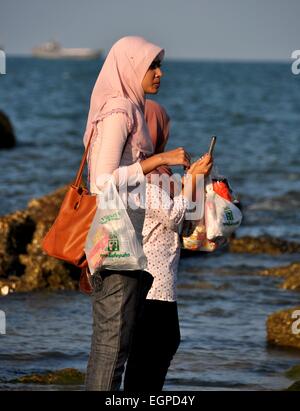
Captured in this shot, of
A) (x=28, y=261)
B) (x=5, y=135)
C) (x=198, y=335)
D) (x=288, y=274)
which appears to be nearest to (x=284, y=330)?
(x=198, y=335)

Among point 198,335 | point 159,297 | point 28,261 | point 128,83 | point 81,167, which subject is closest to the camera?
point 81,167

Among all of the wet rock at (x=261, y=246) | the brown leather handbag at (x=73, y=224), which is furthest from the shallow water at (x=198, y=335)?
the brown leather handbag at (x=73, y=224)

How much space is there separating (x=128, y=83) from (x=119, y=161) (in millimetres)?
394

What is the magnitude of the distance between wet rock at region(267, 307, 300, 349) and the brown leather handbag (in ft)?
12.1

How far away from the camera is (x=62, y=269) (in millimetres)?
10625

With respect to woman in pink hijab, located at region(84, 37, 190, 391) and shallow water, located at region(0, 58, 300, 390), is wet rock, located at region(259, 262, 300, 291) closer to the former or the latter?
shallow water, located at region(0, 58, 300, 390)

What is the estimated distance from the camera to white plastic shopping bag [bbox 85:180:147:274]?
16.8 ft

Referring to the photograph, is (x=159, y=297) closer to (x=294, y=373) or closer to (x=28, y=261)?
(x=294, y=373)

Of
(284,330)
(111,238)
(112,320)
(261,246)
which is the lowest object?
(261,246)

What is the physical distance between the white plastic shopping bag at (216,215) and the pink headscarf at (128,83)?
14.2 inches

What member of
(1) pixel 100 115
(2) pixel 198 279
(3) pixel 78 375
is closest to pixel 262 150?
(2) pixel 198 279

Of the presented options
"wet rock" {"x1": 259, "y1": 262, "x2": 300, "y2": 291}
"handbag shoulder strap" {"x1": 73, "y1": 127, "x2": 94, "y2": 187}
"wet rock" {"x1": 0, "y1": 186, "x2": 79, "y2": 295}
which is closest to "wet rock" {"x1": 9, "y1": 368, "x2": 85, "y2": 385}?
"handbag shoulder strap" {"x1": 73, "y1": 127, "x2": 94, "y2": 187}

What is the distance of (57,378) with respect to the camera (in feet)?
24.5

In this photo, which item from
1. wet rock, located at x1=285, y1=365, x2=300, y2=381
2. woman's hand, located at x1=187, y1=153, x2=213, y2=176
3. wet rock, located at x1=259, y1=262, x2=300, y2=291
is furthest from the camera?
wet rock, located at x1=259, y1=262, x2=300, y2=291
